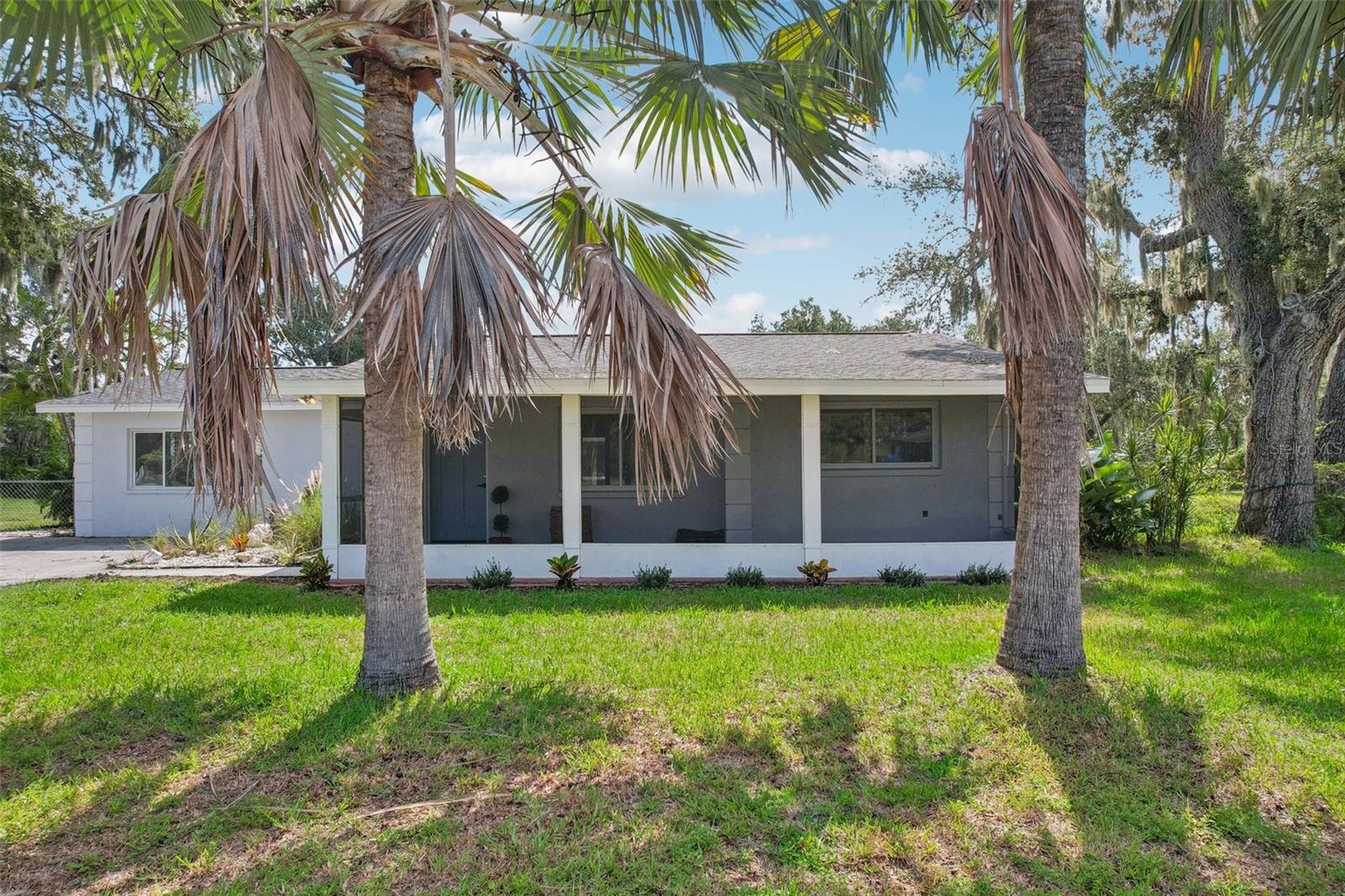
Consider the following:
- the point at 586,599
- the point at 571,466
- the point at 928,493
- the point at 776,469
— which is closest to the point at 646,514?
the point at 776,469

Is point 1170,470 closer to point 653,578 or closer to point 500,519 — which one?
point 653,578

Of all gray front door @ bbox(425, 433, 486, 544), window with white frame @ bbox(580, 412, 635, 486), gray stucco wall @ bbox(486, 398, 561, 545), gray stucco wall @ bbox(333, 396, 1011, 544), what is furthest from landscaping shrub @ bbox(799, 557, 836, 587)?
gray front door @ bbox(425, 433, 486, 544)

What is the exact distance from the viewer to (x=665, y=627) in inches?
287

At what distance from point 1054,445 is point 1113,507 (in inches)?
280

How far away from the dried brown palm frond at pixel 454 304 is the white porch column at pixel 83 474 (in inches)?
605

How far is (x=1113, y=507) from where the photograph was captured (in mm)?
11234

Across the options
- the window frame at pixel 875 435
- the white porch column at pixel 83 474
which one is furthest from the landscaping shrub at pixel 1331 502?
the white porch column at pixel 83 474

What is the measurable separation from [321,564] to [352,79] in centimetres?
613

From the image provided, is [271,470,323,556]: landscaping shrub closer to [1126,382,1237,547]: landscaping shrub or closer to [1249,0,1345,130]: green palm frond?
[1249,0,1345,130]: green palm frond

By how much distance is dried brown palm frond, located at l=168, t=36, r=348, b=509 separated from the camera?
3.71m

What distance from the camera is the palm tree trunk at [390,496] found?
511 centimetres

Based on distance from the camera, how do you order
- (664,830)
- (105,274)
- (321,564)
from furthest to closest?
1. (321,564)
2. (105,274)
3. (664,830)

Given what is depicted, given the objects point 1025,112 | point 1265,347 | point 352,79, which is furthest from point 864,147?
point 1265,347

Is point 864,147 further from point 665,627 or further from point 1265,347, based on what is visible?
point 1265,347
